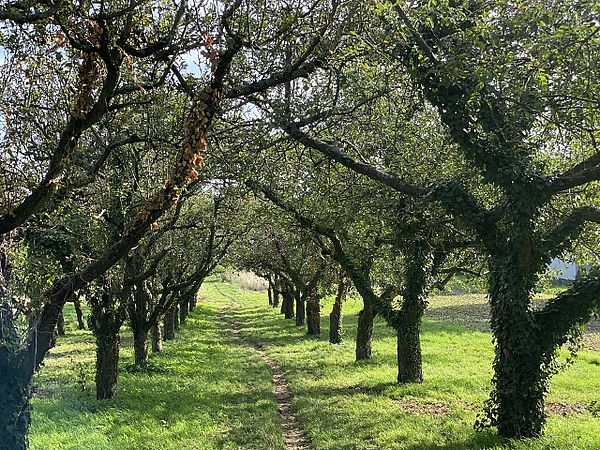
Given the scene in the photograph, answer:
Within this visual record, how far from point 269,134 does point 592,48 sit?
573 cm

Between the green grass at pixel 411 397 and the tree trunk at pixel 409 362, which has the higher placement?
the tree trunk at pixel 409 362

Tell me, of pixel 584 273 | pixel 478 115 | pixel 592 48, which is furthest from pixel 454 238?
pixel 592 48

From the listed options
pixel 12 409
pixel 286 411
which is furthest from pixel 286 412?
pixel 12 409

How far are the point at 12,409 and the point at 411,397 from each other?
1085 centimetres

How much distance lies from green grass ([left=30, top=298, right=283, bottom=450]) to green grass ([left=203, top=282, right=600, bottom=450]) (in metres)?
1.24

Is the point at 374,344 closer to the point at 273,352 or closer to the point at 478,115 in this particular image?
the point at 273,352

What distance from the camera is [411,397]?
51.8 feet

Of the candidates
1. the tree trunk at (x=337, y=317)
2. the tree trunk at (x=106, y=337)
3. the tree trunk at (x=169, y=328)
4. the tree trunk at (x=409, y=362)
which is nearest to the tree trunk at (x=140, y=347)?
the tree trunk at (x=106, y=337)

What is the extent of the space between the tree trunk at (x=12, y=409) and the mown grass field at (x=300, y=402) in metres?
2.79

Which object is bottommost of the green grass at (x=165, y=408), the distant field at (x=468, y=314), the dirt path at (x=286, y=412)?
the dirt path at (x=286, y=412)

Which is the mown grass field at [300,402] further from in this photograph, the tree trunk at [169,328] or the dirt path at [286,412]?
the tree trunk at [169,328]

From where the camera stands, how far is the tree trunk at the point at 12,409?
7.55 meters

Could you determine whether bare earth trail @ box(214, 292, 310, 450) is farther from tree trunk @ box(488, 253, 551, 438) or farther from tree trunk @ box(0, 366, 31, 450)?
tree trunk @ box(0, 366, 31, 450)

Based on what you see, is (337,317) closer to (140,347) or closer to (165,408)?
(140,347)
